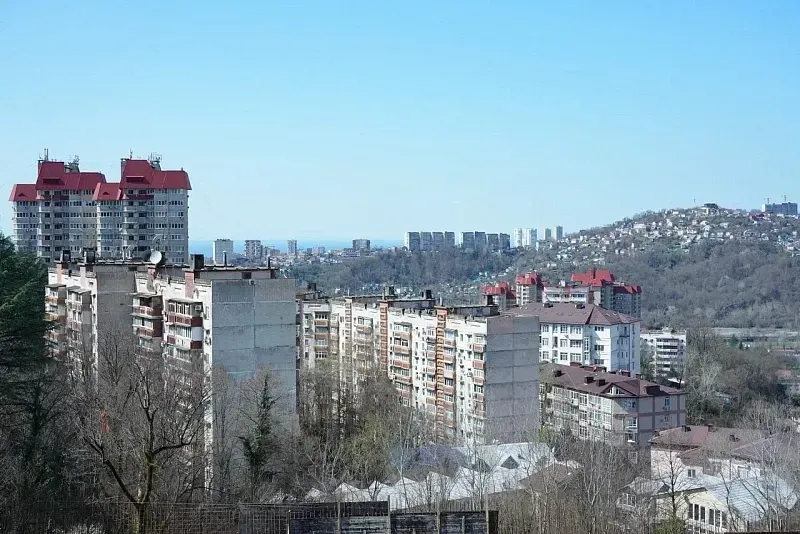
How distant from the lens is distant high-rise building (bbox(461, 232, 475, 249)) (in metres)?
110

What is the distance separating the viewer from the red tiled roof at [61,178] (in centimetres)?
3512

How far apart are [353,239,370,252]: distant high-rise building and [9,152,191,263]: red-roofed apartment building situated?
73.1 meters

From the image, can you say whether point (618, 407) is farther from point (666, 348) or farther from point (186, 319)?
point (666, 348)

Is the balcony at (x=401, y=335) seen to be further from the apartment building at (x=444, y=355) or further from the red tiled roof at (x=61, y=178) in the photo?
the red tiled roof at (x=61, y=178)

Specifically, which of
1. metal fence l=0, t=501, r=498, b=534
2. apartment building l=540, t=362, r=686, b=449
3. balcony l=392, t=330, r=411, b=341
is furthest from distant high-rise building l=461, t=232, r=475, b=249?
metal fence l=0, t=501, r=498, b=534

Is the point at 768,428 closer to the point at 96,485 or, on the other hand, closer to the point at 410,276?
the point at 96,485

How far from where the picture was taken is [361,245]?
112 metres

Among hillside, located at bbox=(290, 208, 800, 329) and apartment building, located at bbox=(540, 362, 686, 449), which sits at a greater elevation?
hillside, located at bbox=(290, 208, 800, 329)

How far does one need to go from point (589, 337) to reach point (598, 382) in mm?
6735

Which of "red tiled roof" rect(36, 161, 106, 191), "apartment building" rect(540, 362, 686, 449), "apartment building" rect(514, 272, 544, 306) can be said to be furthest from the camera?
"apartment building" rect(514, 272, 544, 306)

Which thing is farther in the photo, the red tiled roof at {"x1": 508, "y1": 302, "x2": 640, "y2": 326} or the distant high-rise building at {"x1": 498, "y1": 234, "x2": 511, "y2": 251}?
the distant high-rise building at {"x1": 498, "y1": 234, "x2": 511, "y2": 251}

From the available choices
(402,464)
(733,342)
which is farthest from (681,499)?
(733,342)

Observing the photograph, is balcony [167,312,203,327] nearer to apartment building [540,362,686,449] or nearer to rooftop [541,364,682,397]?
apartment building [540,362,686,449]

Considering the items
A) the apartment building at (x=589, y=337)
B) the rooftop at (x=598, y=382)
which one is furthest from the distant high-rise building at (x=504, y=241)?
the rooftop at (x=598, y=382)
